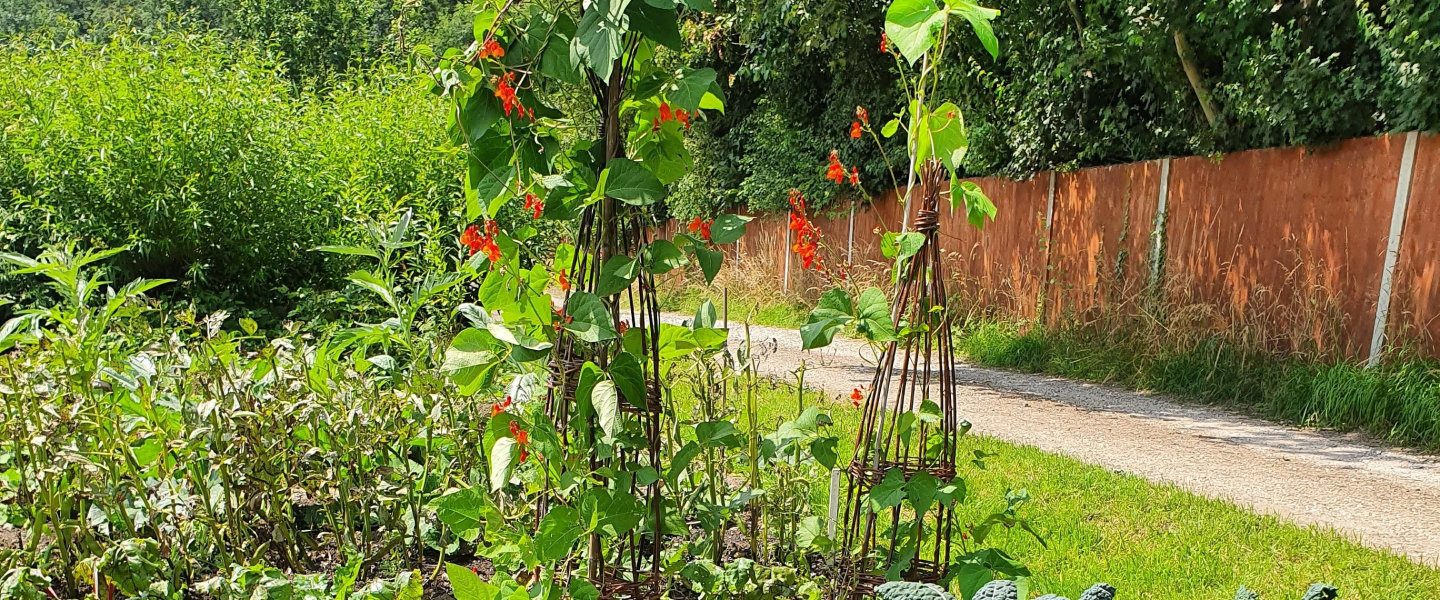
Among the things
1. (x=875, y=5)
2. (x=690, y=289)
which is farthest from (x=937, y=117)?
(x=690, y=289)

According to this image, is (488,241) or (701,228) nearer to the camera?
(488,241)

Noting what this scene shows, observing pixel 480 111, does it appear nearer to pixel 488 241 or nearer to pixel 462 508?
pixel 488 241

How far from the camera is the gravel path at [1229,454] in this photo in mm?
3578

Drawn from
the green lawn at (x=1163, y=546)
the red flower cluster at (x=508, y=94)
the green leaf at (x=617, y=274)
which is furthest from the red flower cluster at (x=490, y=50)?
the green lawn at (x=1163, y=546)

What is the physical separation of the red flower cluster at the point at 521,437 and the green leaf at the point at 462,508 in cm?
12

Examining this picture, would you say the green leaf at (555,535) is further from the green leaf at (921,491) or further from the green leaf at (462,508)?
the green leaf at (921,491)

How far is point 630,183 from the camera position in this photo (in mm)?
1443

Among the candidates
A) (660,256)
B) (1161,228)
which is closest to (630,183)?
(660,256)

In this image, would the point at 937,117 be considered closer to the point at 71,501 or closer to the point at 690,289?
the point at 71,501

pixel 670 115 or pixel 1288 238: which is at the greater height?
pixel 1288 238

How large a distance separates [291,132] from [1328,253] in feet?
20.7

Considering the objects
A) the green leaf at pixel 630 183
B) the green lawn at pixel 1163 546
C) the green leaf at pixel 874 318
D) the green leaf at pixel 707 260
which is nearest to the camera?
the green leaf at pixel 630 183

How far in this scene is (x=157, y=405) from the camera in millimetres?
2055

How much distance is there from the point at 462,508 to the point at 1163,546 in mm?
2369
